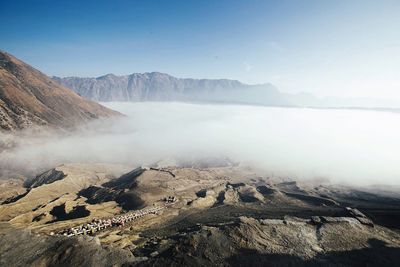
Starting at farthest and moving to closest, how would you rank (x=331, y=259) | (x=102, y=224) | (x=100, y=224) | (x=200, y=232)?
(x=102, y=224) < (x=100, y=224) < (x=200, y=232) < (x=331, y=259)

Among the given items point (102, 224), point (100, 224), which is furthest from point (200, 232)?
point (102, 224)

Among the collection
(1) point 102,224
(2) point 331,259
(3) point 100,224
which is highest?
(2) point 331,259

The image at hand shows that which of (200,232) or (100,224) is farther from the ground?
(200,232)

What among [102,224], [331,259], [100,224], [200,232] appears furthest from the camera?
[102,224]

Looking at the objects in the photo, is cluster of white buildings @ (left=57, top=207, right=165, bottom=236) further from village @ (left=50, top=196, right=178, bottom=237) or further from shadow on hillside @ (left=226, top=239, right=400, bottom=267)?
shadow on hillside @ (left=226, top=239, right=400, bottom=267)

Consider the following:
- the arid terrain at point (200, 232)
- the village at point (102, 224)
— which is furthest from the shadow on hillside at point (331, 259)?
the village at point (102, 224)

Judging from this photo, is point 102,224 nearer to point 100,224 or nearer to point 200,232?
point 100,224

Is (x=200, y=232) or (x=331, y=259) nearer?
(x=331, y=259)

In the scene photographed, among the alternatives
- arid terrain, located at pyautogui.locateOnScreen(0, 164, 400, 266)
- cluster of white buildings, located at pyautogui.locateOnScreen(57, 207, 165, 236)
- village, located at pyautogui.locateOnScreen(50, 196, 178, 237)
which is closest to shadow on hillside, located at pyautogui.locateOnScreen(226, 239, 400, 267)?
arid terrain, located at pyautogui.locateOnScreen(0, 164, 400, 266)
